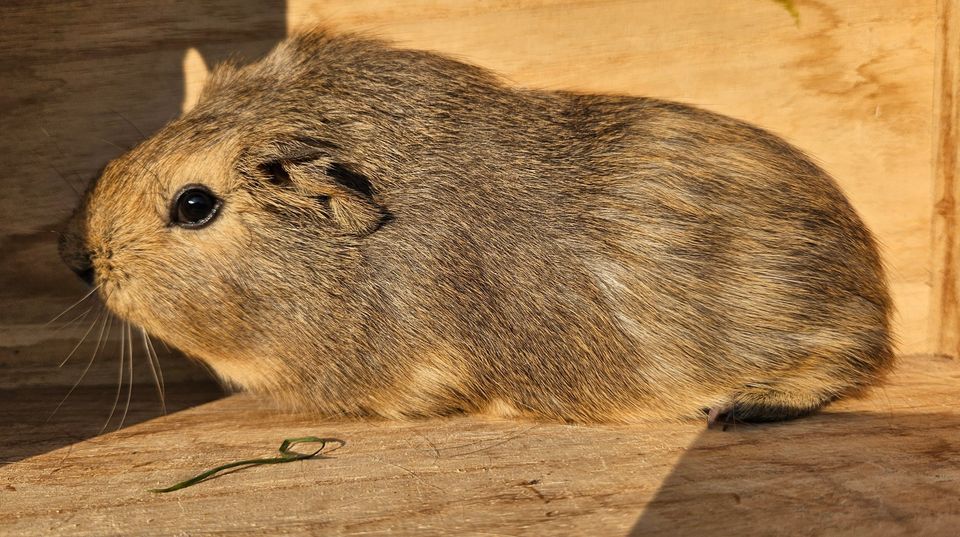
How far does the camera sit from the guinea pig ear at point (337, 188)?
2844 millimetres

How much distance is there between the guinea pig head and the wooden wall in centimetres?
64

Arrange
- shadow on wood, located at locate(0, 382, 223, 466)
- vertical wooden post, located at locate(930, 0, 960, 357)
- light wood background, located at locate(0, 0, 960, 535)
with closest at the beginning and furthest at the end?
1. shadow on wood, located at locate(0, 382, 223, 466)
2. light wood background, located at locate(0, 0, 960, 535)
3. vertical wooden post, located at locate(930, 0, 960, 357)

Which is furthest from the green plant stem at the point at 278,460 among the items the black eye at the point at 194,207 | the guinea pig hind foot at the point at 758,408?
the guinea pig hind foot at the point at 758,408

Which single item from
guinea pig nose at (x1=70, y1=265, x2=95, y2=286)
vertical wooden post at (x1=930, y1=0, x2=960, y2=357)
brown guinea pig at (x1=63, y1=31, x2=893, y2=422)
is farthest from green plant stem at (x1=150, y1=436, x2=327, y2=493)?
vertical wooden post at (x1=930, y1=0, x2=960, y2=357)

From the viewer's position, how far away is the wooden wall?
3.39 metres

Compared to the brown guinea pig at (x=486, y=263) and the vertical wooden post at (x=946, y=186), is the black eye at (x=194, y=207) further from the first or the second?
the vertical wooden post at (x=946, y=186)

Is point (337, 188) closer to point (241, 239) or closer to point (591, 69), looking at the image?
point (241, 239)

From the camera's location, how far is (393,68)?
10.2 feet

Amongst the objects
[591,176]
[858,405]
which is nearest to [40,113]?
[591,176]

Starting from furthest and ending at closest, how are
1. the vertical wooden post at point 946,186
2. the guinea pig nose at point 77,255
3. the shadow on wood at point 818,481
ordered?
the vertical wooden post at point 946,186 → the guinea pig nose at point 77,255 → the shadow on wood at point 818,481

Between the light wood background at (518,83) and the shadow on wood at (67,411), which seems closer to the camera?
the shadow on wood at (67,411)

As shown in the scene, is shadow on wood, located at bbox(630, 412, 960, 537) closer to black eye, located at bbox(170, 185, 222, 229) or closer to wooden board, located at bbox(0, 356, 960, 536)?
wooden board, located at bbox(0, 356, 960, 536)

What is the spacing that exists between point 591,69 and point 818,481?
1.75 m

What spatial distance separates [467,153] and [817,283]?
46.0 inches
